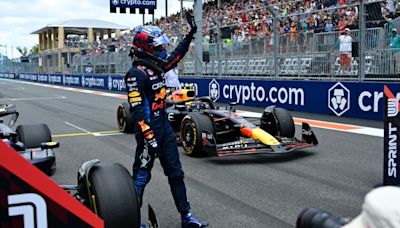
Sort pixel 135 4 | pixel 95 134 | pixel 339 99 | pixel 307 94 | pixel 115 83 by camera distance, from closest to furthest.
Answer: pixel 95 134 → pixel 339 99 → pixel 307 94 → pixel 135 4 → pixel 115 83

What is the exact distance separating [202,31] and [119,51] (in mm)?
10393

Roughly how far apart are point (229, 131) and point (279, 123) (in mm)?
762

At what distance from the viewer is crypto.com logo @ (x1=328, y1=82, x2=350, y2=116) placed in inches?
466

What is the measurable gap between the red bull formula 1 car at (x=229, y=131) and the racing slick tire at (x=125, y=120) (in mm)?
1494

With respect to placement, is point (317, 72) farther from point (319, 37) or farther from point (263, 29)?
point (263, 29)

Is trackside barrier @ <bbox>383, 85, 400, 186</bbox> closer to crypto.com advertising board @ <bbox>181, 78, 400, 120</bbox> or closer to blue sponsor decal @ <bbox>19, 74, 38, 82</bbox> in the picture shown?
crypto.com advertising board @ <bbox>181, 78, 400, 120</bbox>

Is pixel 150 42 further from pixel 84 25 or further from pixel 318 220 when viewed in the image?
pixel 84 25

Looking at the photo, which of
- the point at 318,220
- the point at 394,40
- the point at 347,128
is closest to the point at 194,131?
the point at 347,128

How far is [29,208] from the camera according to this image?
192 cm

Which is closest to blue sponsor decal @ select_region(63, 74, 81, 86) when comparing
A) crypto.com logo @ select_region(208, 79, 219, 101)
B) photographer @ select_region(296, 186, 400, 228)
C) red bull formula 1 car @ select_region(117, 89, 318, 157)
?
crypto.com logo @ select_region(208, 79, 219, 101)

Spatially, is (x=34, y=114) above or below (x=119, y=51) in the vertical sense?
below

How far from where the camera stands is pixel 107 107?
16.2m

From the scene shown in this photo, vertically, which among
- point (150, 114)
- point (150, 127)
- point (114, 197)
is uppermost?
point (150, 114)

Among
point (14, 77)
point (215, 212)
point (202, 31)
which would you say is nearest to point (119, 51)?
point (202, 31)
